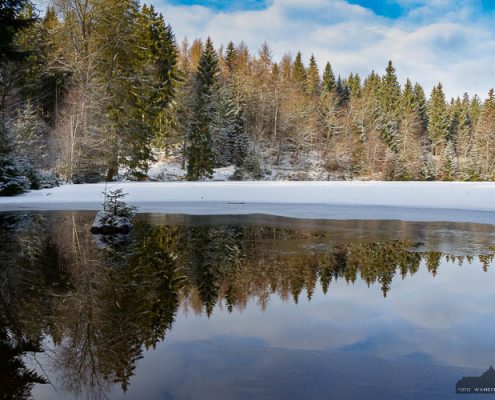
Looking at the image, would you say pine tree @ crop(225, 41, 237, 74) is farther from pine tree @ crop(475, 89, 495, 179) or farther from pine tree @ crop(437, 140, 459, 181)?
pine tree @ crop(475, 89, 495, 179)

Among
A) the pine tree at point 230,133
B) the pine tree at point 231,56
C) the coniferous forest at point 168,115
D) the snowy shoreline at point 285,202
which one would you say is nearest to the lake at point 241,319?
the snowy shoreline at point 285,202

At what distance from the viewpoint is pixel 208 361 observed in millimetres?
4273

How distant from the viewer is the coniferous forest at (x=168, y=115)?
1275 inches

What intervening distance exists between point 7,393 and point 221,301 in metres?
3.20

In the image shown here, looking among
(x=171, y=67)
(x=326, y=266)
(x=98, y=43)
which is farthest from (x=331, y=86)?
(x=326, y=266)

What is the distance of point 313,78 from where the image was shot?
8981cm

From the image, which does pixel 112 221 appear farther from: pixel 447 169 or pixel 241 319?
pixel 447 169

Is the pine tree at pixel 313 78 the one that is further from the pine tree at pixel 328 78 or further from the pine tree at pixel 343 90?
the pine tree at pixel 343 90

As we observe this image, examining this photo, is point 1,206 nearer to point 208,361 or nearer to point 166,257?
point 166,257

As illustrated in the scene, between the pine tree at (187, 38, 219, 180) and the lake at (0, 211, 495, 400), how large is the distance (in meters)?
36.0

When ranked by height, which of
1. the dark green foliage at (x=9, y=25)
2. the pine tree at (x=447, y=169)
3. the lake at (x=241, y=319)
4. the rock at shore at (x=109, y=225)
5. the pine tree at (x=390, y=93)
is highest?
the pine tree at (x=390, y=93)

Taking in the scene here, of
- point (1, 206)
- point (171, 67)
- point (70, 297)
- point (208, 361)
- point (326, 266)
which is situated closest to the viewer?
point (208, 361)

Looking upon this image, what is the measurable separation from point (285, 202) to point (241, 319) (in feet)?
58.8

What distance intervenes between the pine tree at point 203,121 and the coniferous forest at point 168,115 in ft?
0.53
